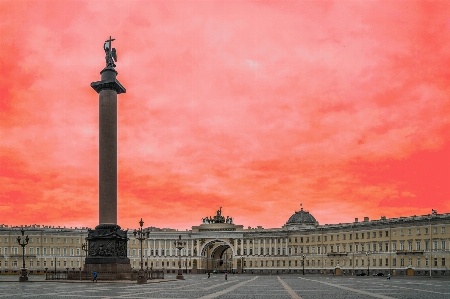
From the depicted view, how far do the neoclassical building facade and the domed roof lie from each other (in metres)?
0.33

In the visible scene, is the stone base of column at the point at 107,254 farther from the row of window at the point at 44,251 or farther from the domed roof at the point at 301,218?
the domed roof at the point at 301,218

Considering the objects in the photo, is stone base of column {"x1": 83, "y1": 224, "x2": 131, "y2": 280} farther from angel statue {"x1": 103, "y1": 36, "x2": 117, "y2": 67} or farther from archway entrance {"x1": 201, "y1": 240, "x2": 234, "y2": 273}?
archway entrance {"x1": 201, "y1": 240, "x2": 234, "y2": 273}

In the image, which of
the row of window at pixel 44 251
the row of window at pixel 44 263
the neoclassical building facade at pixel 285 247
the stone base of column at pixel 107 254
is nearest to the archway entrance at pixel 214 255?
the neoclassical building facade at pixel 285 247

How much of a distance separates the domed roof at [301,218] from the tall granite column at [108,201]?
393ft

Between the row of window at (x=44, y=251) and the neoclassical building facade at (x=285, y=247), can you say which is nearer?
the neoclassical building facade at (x=285, y=247)

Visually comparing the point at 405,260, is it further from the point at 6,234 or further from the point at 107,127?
the point at 6,234

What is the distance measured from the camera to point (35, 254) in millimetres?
160875

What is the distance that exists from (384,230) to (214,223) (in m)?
68.8

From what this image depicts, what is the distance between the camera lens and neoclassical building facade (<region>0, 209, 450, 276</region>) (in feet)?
365

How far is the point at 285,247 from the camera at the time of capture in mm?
161500

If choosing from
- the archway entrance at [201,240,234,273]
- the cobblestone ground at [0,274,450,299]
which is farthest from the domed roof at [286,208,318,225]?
the cobblestone ground at [0,274,450,299]

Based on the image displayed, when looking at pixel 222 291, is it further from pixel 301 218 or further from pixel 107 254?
pixel 301 218

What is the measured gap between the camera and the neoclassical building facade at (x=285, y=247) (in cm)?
11125

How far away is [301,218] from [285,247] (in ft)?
73.7
